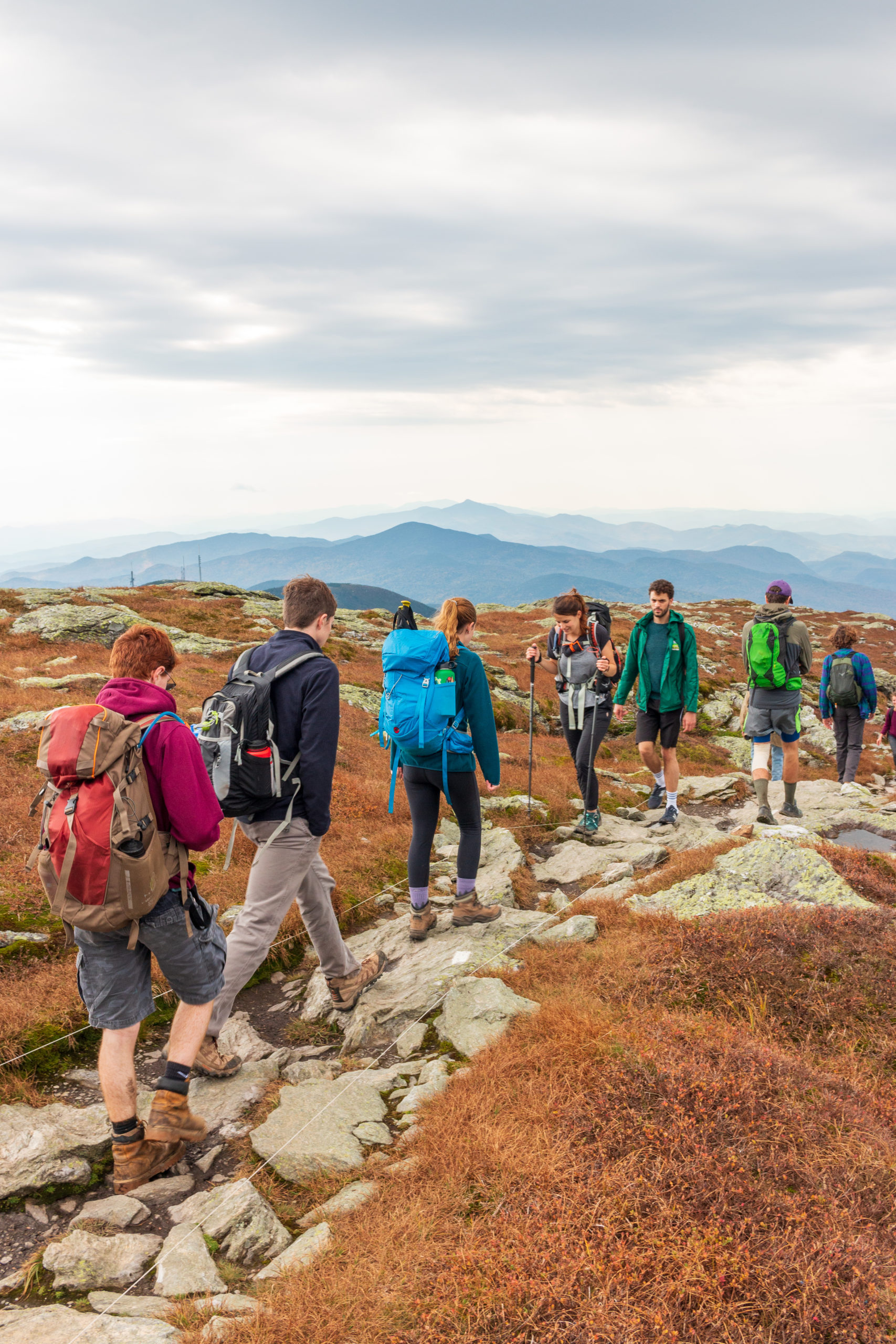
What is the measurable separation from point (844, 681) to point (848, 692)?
0.84 feet

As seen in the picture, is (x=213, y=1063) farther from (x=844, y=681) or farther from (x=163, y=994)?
(x=844, y=681)

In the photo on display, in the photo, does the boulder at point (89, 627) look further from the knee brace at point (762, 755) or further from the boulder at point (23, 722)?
the knee brace at point (762, 755)

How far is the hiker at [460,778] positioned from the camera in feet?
23.1

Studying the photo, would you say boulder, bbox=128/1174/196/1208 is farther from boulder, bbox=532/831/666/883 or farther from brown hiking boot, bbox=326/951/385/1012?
boulder, bbox=532/831/666/883

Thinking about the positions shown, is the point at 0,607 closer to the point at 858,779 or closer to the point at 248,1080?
the point at 248,1080

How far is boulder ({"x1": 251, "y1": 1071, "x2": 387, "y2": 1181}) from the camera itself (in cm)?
446

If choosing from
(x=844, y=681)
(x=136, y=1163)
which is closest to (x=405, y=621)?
(x=136, y=1163)

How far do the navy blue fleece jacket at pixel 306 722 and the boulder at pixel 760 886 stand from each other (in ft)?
12.5

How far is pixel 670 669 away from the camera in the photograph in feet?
36.2

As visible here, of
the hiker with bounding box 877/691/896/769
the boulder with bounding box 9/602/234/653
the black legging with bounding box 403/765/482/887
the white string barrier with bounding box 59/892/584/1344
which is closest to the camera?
the white string barrier with bounding box 59/892/584/1344

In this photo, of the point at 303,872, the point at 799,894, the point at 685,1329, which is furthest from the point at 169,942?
the point at 799,894

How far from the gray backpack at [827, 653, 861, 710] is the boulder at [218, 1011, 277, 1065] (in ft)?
45.1

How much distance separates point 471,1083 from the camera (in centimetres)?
472

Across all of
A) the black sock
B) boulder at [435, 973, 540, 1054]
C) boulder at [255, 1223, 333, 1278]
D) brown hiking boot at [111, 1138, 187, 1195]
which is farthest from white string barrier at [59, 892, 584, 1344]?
the black sock
